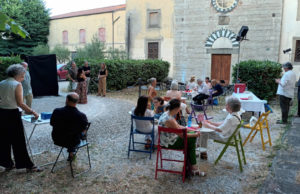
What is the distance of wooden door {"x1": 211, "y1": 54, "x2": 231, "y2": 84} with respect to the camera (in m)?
15.7

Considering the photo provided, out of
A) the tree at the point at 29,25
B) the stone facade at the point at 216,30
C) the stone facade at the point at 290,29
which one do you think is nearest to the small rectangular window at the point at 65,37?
the tree at the point at 29,25

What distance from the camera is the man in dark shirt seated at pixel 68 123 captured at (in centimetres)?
355

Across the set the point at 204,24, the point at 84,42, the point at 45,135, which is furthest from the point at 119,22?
the point at 45,135

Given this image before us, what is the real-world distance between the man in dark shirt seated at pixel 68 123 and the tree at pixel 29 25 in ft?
81.7

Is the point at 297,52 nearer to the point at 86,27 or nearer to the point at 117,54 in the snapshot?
the point at 117,54

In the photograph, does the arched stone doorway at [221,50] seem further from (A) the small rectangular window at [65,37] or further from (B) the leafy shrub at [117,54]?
(A) the small rectangular window at [65,37]

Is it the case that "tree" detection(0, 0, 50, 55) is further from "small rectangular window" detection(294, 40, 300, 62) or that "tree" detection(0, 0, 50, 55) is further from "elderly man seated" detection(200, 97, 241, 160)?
"elderly man seated" detection(200, 97, 241, 160)

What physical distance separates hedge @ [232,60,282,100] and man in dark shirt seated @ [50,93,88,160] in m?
8.02

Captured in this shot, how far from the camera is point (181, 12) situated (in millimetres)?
16562

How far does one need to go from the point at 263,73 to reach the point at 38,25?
23105mm

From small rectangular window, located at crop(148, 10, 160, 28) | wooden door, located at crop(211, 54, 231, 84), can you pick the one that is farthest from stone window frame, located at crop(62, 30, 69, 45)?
wooden door, located at crop(211, 54, 231, 84)

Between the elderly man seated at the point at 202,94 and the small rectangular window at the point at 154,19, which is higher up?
the small rectangular window at the point at 154,19

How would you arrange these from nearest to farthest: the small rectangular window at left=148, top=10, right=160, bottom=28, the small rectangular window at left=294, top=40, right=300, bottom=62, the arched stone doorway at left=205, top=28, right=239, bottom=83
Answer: the small rectangular window at left=294, top=40, right=300, bottom=62 → the arched stone doorway at left=205, top=28, right=239, bottom=83 → the small rectangular window at left=148, top=10, right=160, bottom=28

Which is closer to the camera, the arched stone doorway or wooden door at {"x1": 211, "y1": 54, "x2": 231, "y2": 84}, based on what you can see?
the arched stone doorway
